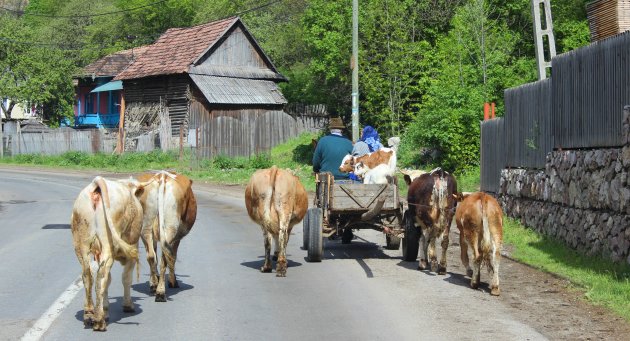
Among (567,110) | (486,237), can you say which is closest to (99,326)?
(486,237)

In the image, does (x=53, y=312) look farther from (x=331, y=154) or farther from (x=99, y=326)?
(x=331, y=154)

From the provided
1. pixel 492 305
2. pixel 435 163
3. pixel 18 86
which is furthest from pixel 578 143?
pixel 18 86

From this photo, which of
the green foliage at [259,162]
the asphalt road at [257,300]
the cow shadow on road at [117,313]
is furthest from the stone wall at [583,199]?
the green foliage at [259,162]

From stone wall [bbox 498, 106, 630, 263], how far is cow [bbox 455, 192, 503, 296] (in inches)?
81.7

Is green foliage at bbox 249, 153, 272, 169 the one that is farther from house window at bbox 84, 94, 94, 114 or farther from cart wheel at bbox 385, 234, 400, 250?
house window at bbox 84, 94, 94, 114

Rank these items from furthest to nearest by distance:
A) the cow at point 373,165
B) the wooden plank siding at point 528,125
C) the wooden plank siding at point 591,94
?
the wooden plank siding at point 528,125 → the cow at point 373,165 → the wooden plank siding at point 591,94

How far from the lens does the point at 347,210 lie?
535 inches

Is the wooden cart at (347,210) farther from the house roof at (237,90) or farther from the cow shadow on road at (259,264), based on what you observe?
the house roof at (237,90)

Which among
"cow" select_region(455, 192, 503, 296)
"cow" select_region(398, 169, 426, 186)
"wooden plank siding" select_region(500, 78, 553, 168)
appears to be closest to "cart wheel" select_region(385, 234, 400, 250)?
"cow" select_region(398, 169, 426, 186)

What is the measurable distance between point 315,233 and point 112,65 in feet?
197

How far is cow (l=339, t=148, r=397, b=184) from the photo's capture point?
46.8 ft

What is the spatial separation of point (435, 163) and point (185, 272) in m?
21.4

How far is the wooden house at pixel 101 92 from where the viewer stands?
69381mm

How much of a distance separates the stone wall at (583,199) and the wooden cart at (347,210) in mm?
2888
